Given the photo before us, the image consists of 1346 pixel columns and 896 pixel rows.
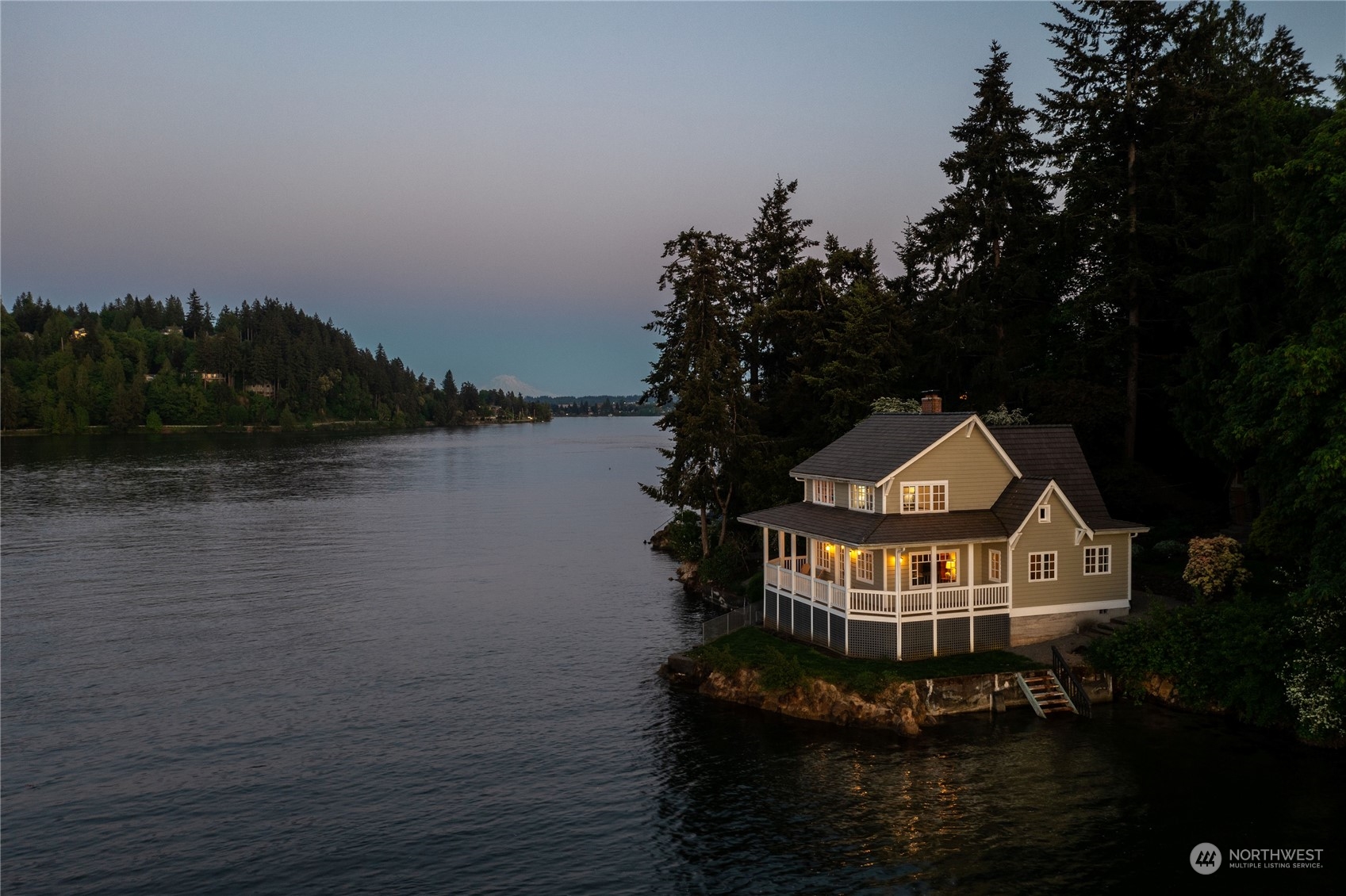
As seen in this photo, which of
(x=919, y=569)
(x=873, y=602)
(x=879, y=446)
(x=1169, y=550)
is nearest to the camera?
(x=873, y=602)

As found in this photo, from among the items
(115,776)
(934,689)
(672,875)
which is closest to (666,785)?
(672,875)

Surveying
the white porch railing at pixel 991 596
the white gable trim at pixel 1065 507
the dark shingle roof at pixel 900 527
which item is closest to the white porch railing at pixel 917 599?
the white porch railing at pixel 991 596

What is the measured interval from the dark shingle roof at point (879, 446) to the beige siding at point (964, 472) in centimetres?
62

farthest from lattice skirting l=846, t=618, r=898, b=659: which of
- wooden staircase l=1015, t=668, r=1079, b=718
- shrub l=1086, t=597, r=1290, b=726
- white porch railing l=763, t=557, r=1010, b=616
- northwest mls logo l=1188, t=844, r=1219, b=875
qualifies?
northwest mls logo l=1188, t=844, r=1219, b=875

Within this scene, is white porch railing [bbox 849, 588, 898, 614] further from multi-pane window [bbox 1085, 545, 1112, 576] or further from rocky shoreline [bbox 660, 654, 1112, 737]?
multi-pane window [bbox 1085, 545, 1112, 576]

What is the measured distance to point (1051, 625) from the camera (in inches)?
1470

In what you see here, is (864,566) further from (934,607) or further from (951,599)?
(951,599)

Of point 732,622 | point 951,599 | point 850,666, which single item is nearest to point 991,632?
point 951,599

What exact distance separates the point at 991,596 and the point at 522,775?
1981 centimetres

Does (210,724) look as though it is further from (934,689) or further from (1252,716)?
(1252,716)

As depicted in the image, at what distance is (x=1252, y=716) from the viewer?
31.2 meters

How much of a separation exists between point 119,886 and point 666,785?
616 inches

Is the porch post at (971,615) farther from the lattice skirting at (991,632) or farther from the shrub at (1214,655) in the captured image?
the shrub at (1214,655)

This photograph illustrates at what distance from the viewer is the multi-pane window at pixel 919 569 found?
36.2 metres
